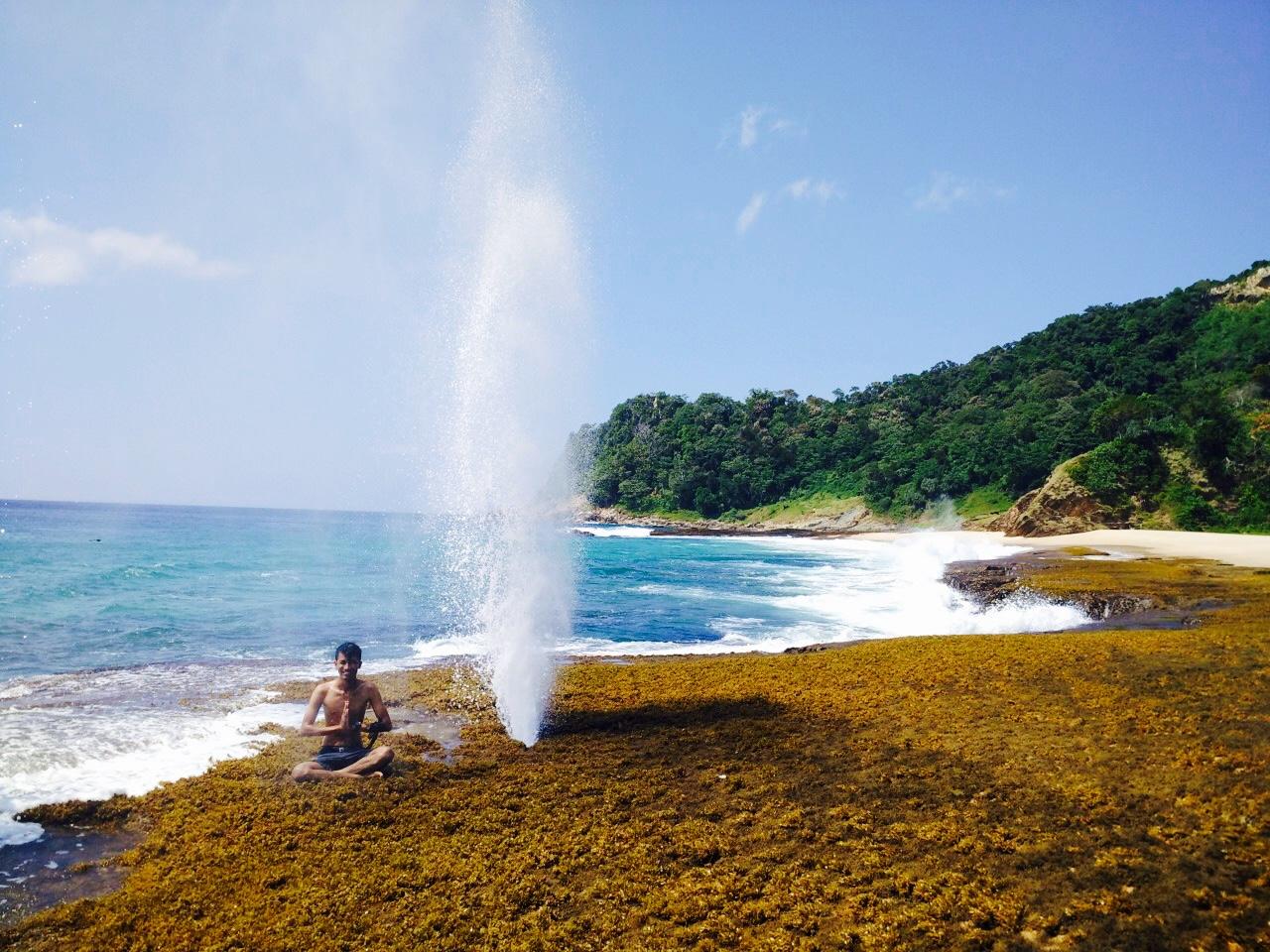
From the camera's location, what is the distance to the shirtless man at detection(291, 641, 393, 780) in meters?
9.48

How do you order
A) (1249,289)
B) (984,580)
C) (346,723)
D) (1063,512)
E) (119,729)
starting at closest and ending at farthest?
(346,723), (119,729), (984,580), (1063,512), (1249,289)

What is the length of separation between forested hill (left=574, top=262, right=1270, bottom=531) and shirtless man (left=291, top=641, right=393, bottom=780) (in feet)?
24.7

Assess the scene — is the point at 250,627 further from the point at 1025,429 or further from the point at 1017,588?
the point at 1025,429

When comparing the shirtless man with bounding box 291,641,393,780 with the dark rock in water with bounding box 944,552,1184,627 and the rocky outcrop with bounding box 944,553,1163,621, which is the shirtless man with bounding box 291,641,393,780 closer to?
the dark rock in water with bounding box 944,552,1184,627

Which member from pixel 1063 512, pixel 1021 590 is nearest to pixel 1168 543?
pixel 1063 512

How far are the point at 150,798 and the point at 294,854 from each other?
3.23 metres

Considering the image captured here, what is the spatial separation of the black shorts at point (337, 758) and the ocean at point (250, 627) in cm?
238

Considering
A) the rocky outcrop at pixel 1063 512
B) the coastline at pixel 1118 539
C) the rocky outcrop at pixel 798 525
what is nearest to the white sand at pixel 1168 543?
the coastline at pixel 1118 539

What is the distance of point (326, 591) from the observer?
39031 mm

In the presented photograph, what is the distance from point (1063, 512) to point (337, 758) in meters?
78.4

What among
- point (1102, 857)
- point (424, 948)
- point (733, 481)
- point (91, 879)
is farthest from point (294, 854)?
point (733, 481)

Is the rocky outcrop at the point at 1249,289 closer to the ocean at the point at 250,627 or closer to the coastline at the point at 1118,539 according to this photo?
the coastline at the point at 1118,539

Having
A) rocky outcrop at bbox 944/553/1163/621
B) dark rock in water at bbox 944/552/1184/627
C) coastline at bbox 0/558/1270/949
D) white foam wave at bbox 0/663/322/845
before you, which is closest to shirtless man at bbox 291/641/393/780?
coastline at bbox 0/558/1270/949

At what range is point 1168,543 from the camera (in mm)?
54188
